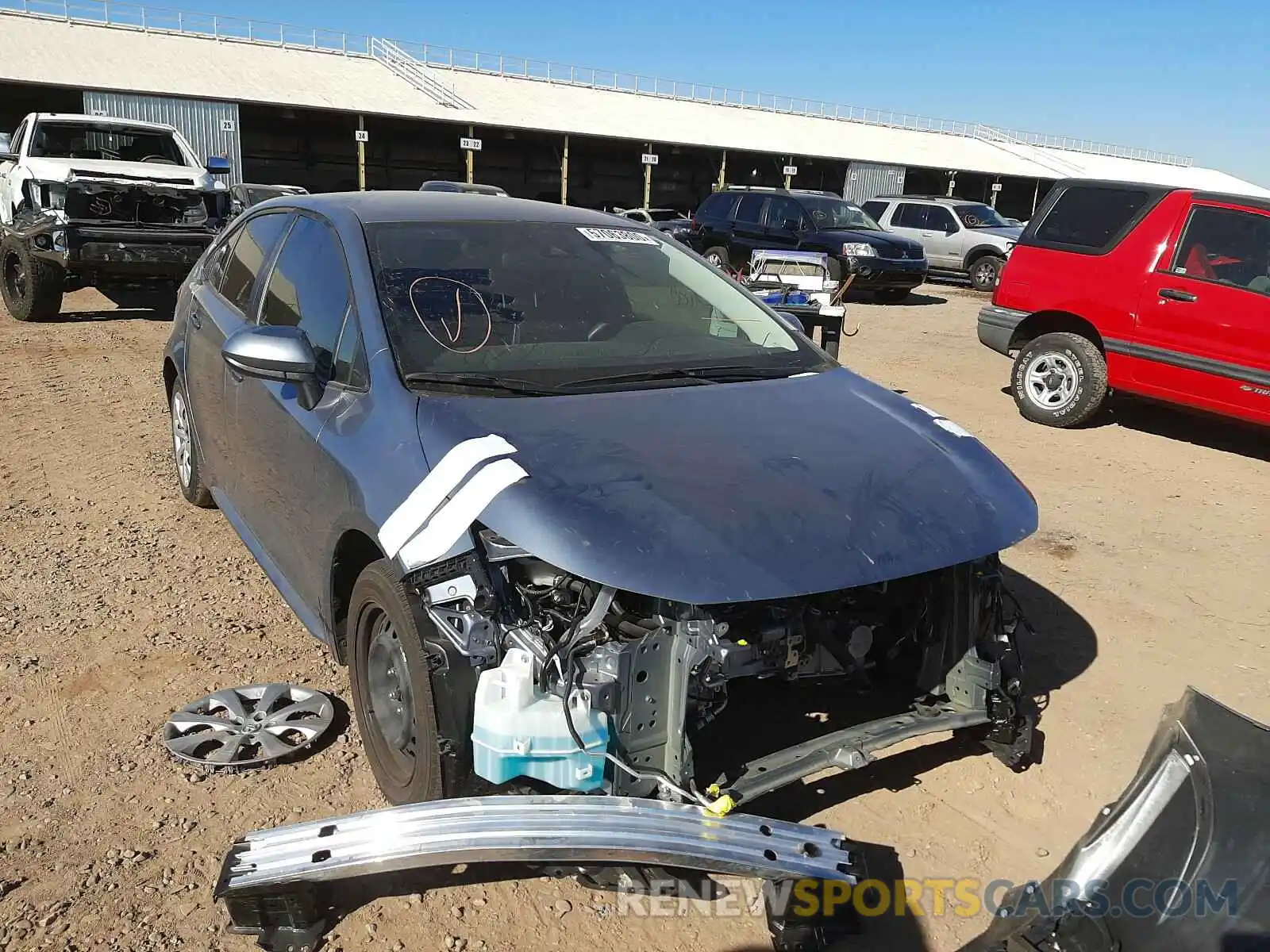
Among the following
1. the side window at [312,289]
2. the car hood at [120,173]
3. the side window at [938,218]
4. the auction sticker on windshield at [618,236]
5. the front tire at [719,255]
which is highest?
the auction sticker on windshield at [618,236]

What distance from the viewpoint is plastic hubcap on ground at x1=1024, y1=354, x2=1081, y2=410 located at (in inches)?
306

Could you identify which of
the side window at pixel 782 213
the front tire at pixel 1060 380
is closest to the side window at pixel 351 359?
the front tire at pixel 1060 380

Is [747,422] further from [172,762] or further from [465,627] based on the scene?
[172,762]

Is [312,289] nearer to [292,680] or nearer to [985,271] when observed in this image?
[292,680]

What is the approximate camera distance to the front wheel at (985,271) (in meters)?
18.6

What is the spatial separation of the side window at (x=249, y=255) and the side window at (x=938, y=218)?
17292 mm

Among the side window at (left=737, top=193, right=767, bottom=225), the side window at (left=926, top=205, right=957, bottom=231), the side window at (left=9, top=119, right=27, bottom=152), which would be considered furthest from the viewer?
the side window at (left=926, top=205, right=957, bottom=231)

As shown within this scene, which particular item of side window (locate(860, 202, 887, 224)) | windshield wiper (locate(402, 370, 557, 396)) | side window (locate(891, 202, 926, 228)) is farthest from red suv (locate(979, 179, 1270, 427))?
side window (locate(860, 202, 887, 224))

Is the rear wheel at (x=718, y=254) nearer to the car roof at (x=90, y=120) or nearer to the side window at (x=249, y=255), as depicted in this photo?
the car roof at (x=90, y=120)

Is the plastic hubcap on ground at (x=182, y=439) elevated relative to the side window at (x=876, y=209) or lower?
lower

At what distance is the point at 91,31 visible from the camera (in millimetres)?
28469

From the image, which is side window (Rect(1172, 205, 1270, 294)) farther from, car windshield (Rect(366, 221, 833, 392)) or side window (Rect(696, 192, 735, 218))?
side window (Rect(696, 192, 735, 218))

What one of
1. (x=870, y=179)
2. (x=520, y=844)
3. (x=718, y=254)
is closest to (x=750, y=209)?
(x=718, y=254)

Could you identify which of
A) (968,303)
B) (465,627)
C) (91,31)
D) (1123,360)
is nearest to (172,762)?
(465,627)
